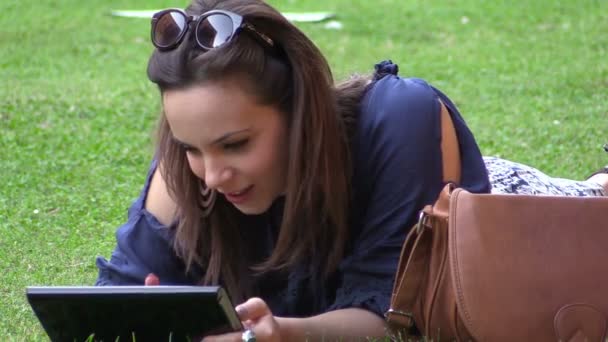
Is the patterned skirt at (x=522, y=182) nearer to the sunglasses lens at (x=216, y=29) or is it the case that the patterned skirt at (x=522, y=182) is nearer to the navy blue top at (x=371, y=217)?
the navy blue top at (x=371, y=217)

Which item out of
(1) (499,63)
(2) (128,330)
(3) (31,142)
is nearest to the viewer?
(2) (128,330)

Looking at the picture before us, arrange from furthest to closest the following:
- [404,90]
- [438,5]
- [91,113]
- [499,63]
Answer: [438,5] < [499,63] < [91,113] < [404,90]

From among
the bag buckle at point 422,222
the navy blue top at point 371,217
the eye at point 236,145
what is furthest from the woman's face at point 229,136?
the bag buckle at point 422,222

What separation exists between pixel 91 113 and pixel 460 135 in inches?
147

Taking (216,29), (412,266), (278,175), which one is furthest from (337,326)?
(216,29)

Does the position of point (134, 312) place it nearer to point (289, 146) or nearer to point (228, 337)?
point (228, 337)

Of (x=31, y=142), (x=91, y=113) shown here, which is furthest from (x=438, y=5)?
(x=31, y=142)

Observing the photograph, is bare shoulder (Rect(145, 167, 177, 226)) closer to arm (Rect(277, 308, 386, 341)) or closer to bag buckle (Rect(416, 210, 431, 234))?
arm (Rect(277, 308, 386, 341))

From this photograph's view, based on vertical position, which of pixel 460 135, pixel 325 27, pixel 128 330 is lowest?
pixel 325 27

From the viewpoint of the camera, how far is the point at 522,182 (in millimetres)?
3576

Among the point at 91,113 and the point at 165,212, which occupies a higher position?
the point at 165,212

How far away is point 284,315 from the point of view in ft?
10.7

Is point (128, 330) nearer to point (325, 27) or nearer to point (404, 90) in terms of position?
point (404, 90)

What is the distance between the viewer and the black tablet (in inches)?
102
